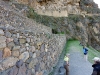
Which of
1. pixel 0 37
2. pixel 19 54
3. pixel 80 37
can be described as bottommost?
pixel 80 37

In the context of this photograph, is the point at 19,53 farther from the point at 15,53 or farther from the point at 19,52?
the point at 15,53

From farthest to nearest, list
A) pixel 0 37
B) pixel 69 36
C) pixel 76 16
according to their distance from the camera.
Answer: pixel 76 16
pixel 69 36
pixel 0 37

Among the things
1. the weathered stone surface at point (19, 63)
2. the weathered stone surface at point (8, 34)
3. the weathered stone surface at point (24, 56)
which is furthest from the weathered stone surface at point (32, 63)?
the weathered stone surface at point (8, 34)

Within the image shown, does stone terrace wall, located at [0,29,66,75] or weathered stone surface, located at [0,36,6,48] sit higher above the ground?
weathered stone surface, located at [0,36,6,48]

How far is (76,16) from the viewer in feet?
120

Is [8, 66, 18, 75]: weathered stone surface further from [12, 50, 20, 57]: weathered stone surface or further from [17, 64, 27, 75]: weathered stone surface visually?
[12, 50, 20, 57]: weathered stone surface

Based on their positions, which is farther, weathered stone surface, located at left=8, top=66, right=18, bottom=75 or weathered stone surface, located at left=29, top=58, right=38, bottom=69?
weathered stone surface, located at left=29, top=58, right=38, bottom=69

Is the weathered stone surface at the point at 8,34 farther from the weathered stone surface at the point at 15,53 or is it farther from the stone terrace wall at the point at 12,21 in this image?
the stone terrace wall at the point at 12,21

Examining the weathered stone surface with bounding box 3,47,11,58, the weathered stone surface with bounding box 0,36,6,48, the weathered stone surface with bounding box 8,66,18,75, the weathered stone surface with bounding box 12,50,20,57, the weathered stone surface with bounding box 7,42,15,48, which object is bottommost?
the weathered stone surface with bounding box 8,66,18,75

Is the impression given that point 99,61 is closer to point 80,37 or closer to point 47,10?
point 47,10

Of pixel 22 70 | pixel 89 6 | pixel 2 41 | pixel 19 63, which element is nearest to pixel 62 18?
pixel 89 6

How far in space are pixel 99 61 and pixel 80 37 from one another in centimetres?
2861

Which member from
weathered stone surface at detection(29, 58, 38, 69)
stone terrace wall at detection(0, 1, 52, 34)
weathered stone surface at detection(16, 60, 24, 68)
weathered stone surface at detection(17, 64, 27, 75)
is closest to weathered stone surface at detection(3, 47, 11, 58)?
weathered stone surface at detection(16, 60, 24, 68)

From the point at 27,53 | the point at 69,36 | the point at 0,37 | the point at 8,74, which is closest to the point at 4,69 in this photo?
the point at 8,74
